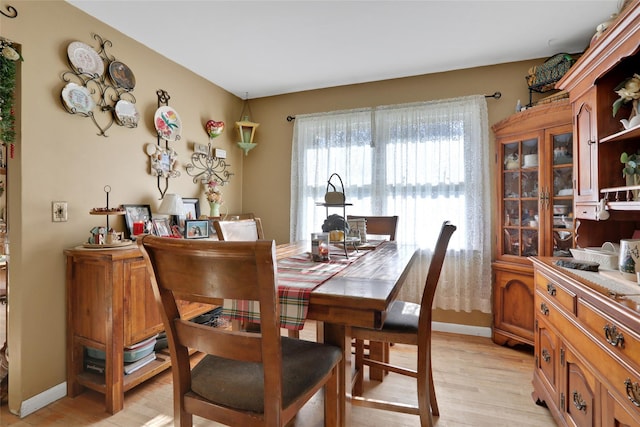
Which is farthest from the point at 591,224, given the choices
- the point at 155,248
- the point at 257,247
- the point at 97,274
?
the point at 97,274

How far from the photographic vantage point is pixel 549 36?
233cm

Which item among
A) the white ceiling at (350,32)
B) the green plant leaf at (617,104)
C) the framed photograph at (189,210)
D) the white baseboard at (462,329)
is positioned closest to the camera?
the green plant leaf at (617,104)

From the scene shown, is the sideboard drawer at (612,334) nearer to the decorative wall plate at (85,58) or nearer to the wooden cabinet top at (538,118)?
the wooden cabinet top at (538,118)

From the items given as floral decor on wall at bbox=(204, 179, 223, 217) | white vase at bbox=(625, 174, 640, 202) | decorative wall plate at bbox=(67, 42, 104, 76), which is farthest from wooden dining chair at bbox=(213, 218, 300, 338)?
white vase at bbox=(625, 174, 640, 202)

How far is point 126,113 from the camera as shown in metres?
2.27

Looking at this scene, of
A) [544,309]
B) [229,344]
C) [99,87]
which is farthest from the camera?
[99,87]

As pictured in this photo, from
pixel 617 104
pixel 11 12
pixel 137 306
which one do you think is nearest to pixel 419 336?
pixel 617 104

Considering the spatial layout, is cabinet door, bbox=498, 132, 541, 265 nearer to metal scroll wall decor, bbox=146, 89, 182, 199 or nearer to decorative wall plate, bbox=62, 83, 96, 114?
metal scroll wall decor, bbox=146, 89, 182, 199

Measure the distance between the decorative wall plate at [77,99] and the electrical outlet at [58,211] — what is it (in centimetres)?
59

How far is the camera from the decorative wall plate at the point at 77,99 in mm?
1904

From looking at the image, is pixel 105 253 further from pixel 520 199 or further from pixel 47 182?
pixel 520 199

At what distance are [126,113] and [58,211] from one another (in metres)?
0.84

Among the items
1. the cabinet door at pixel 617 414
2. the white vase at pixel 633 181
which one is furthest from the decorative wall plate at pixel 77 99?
the white vase at pixel 633 181

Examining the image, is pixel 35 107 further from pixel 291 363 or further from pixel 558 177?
pixel 558 177
